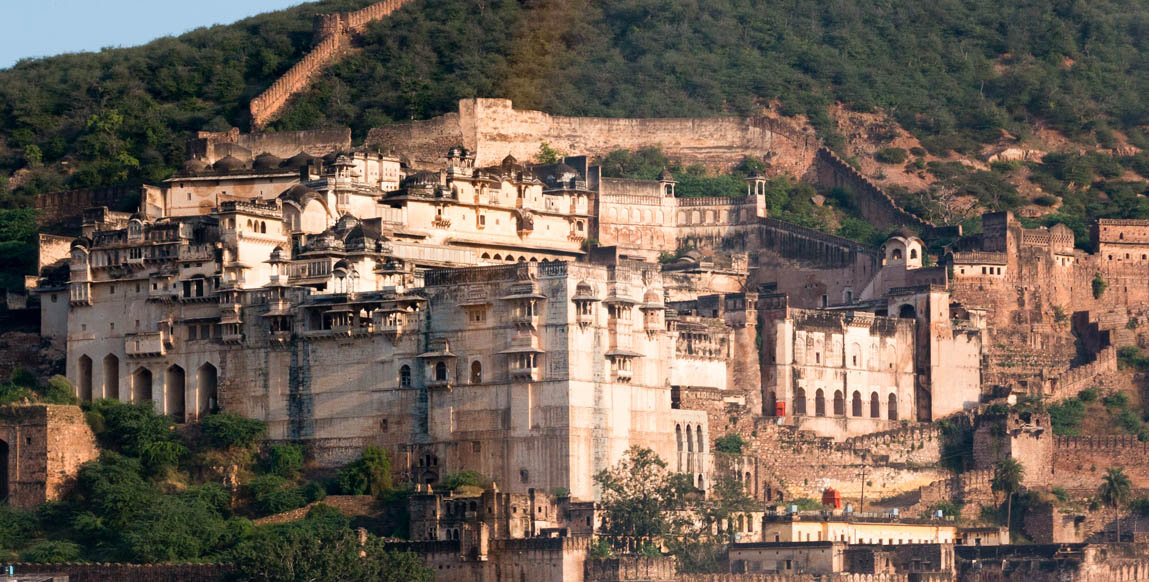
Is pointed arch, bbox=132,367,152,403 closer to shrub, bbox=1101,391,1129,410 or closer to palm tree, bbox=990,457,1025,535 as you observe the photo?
palm tree, bbox=990,457,1025,535

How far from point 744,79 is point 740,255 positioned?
16.9 meters

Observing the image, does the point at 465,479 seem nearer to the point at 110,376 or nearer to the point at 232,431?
the point at 232,431

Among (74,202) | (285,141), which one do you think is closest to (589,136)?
(285,141)

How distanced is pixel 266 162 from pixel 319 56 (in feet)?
59.6

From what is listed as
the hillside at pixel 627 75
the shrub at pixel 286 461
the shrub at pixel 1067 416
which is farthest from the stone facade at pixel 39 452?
the shrub at pixel 1067 416

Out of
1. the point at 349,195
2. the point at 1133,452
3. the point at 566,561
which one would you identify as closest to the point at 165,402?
the point at 349,195

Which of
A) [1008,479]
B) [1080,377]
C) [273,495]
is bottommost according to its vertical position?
[1008,479]

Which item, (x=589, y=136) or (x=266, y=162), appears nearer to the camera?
(x=266, y=162)

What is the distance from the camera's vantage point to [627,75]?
371 ft

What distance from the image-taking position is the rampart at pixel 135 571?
73125 mm

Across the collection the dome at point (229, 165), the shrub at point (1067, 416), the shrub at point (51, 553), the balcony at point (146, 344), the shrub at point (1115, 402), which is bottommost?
the shrub at point (51, 553)

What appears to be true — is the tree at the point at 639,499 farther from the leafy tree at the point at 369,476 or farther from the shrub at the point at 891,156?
the shrub at the point at 891,156

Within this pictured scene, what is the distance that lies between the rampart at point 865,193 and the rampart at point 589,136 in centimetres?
68

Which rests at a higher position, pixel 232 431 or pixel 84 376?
pixel 84 376
